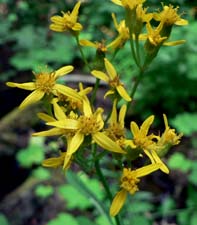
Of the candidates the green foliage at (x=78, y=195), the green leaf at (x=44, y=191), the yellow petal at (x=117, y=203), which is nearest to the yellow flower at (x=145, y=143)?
the yellow petal at (x=117, y=203)

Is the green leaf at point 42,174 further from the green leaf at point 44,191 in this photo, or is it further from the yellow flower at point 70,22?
the yellow flower at point 70,22

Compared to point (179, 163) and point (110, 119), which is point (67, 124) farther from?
point (179, 163)

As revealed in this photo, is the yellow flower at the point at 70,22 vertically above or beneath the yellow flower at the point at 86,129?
above

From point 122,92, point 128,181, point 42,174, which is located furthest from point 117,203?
point 42,174

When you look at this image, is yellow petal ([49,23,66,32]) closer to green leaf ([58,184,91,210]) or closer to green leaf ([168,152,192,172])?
green leaf ([58,184,91,210])

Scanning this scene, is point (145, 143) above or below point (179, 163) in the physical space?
above

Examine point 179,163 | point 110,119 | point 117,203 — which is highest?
point 110,119

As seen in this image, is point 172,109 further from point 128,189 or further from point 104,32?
point 128,189

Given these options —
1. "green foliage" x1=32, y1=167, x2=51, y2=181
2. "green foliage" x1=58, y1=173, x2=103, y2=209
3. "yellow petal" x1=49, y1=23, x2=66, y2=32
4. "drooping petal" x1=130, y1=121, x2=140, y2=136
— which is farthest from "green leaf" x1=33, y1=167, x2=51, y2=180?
"drooping petal" x1=130, y1=121, x2=140, y2=136
